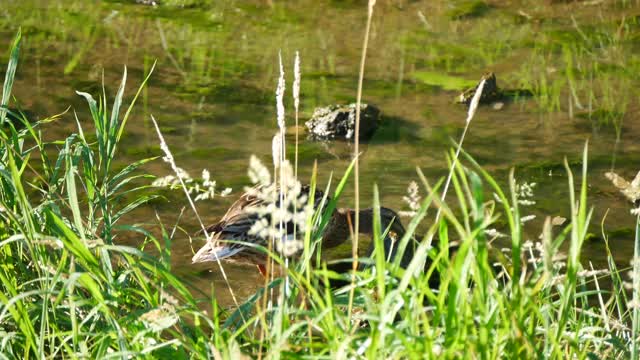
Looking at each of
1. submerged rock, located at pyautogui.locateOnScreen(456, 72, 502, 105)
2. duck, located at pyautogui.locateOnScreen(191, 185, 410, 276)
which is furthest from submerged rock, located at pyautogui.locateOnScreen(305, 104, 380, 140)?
duck, located at pyautogui.locateOnScreen(191, 185, 410, 276)

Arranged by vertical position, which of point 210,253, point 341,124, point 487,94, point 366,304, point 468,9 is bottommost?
point 210,253

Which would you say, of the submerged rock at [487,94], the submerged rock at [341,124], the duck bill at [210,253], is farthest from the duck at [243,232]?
the submerged rock at [487,94]

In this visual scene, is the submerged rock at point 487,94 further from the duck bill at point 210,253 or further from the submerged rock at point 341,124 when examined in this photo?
the duck bill at point 210,253

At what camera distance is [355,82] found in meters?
7.89

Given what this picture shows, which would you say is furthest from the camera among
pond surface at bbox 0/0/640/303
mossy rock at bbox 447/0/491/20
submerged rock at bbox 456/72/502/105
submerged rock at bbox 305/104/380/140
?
mossy rock at bbox 447/0/491/20

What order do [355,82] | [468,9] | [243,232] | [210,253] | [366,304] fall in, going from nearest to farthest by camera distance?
[366,304], [210,253], [243,232], [355,82], [468,9]

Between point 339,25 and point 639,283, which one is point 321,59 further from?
point 639,283

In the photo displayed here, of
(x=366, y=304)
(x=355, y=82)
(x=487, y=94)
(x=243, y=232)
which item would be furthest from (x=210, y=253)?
(x=355, y=82)

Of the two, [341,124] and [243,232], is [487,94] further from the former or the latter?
[243,232]

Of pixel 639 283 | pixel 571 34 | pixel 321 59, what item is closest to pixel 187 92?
pixel 321 59

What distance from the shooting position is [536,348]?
260cm

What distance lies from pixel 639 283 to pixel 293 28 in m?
6.56

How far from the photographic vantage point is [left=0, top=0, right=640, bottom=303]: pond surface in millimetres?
6273

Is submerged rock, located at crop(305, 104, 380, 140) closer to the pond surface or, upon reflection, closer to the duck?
the pond surface
